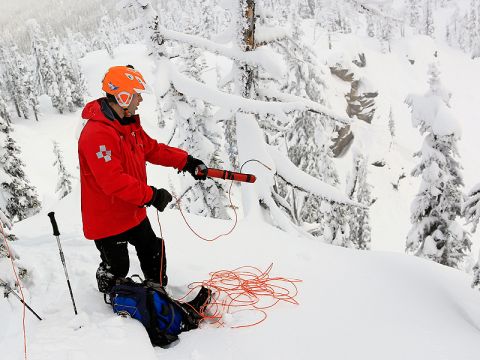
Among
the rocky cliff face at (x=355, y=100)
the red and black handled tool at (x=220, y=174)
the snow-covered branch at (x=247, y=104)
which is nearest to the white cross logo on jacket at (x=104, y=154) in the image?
the red and black handled tool at (x=220, y=174)

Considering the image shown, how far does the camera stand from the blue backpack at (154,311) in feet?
13.2

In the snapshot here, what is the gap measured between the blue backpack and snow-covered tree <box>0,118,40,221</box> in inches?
593

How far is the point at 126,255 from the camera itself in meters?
4.71

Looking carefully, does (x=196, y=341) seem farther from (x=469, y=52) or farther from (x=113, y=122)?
(x=469, y=52)

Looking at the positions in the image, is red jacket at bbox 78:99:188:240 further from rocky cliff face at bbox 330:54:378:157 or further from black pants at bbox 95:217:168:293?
rocky cliff face at bbox 330:54:378:157

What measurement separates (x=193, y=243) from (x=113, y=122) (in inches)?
115

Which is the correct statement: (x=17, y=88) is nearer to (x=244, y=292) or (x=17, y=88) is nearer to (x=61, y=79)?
(x=61, y=79)

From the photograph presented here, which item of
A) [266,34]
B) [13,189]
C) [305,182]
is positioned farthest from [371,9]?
[13,189]

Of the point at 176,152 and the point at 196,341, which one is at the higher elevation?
the point at 176,152

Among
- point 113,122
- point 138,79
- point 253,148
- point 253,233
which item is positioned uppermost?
point 138,79

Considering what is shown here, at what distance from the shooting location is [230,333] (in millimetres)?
4062

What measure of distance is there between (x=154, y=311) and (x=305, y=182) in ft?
14.0

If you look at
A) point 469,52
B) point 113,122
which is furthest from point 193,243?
point 469,52

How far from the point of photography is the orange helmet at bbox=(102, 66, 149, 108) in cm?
397
